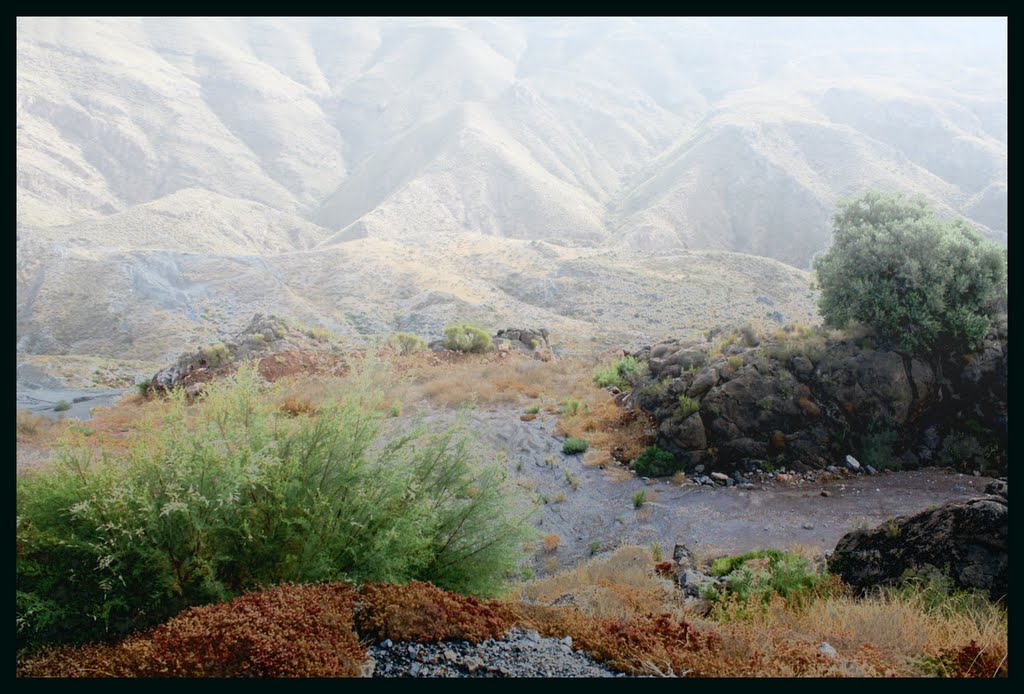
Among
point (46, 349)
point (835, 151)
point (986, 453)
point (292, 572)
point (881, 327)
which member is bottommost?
point (46, 349)

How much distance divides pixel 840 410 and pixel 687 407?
3390 millimetres

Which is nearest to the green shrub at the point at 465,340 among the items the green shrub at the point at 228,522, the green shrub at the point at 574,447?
→ the green shrub at the point at 574,447

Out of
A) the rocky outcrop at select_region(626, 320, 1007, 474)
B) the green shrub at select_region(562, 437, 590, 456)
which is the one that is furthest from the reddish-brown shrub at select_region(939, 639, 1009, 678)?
the green shrub at select_region(562, 437, 590, 456)

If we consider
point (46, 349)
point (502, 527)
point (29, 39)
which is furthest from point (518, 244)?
point (29, 39)

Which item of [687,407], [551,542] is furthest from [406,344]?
[551,542]

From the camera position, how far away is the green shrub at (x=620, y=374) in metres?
17.1

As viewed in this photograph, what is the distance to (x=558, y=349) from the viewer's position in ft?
99.9

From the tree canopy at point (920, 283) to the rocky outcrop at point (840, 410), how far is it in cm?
58

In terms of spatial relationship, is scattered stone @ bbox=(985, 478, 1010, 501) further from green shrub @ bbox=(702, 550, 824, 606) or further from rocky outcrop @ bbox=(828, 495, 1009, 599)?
green shrub @ bbox=(702, 550, 824, 606)

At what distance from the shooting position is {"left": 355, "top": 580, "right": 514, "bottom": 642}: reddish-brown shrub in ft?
13.6

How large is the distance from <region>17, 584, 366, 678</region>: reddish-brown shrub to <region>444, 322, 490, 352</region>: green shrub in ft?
65.8

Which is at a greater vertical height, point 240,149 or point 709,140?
point 709,140

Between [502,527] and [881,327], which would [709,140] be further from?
[502,527]

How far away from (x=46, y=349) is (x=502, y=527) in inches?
1433
